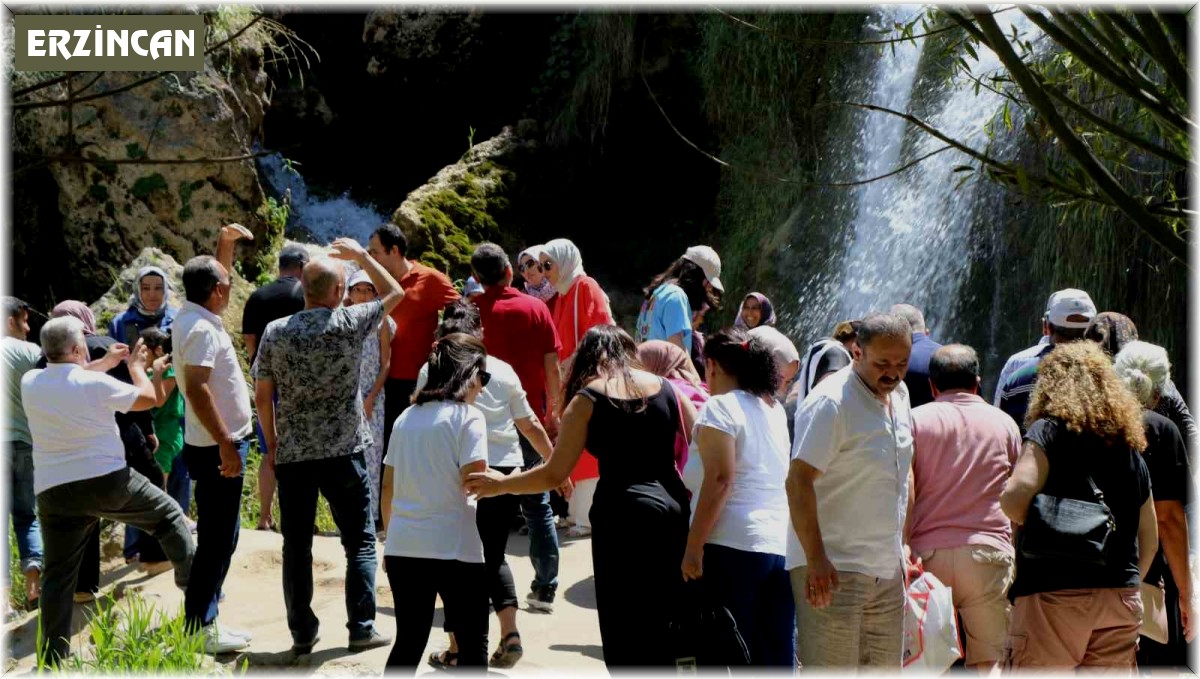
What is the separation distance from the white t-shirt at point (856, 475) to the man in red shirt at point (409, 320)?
141 inches

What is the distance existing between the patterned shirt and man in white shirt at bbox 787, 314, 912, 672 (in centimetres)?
231

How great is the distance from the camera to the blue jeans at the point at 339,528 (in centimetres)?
584

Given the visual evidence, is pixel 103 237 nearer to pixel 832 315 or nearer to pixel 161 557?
pixel 161 557

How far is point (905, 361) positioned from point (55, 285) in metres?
11.3

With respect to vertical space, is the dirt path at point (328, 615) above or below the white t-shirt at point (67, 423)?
below

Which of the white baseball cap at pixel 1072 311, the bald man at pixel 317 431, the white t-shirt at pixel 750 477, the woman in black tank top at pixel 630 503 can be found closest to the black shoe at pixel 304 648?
the bald man at pixel 317 431

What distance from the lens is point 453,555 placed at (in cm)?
501

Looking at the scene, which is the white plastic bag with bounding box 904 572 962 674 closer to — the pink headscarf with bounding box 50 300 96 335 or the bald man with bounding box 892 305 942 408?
the bald man with bounding box 892 305 942 408

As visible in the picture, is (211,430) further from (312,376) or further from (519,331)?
(519,331)

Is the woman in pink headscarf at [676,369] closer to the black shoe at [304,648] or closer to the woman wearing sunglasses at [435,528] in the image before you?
the woman wearing sunglasses at [435,528]

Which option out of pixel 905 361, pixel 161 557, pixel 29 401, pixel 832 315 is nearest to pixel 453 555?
pixel 905 361

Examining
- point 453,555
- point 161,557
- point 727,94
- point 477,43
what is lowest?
point 161,557

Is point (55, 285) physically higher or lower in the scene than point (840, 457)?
higher

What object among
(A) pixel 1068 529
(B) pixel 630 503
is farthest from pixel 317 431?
(A) pixel 1068 529
